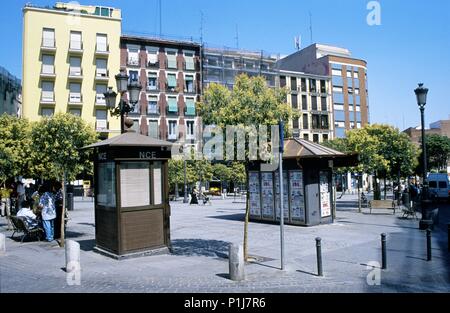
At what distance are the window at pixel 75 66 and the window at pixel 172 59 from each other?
1076 cm

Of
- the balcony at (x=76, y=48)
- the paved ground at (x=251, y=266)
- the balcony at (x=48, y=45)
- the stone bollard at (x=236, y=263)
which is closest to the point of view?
the paved ground at (x=251, y=266)

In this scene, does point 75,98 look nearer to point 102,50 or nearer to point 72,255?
point 102,50

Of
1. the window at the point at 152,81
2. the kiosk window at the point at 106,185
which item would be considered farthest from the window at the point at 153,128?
the kiosk window at the point at 106,185

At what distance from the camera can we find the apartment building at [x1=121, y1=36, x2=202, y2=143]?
48156 millimetres

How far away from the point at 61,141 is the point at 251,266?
663 cm

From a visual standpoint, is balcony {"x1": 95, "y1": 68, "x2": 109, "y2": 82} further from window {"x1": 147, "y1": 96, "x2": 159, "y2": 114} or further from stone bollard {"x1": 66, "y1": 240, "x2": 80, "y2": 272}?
stone bollard {"x1": 66, "y1": 240, "x2": 80, "y2": 272}

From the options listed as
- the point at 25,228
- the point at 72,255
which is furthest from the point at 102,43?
the point at 72,255

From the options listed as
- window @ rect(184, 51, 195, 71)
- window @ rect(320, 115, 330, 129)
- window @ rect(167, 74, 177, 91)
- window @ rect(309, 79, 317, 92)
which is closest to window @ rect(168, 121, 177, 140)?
window @ rect(167, 74, 177, 91)

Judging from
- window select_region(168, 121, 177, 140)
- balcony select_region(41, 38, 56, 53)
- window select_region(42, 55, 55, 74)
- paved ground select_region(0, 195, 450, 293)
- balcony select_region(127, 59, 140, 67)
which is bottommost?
paved ground select_region(0, 195, 450, 293)

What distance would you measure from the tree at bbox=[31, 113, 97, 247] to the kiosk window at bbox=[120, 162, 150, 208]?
2.62m

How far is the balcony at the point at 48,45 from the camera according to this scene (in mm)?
Result: 43344

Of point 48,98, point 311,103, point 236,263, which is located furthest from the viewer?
point 311,103

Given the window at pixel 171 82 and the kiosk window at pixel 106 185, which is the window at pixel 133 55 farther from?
the kiosk window at pixel 106 185

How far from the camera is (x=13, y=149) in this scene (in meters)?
18.6
